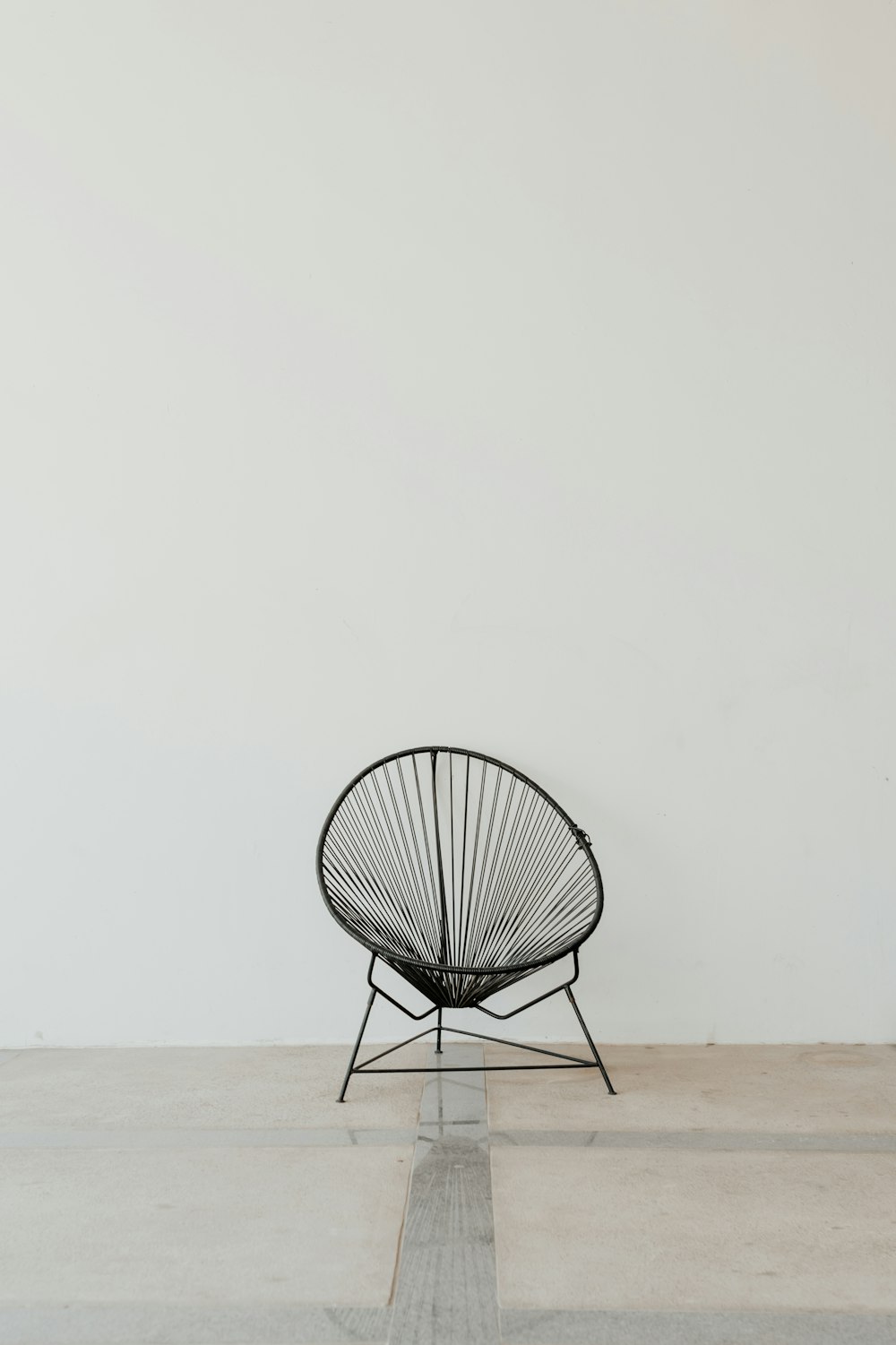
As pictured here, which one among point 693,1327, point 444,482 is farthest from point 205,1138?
point 444,482

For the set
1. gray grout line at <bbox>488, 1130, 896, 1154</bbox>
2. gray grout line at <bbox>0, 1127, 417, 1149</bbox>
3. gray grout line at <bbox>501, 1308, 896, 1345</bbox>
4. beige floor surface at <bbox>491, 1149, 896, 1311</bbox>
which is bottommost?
gray grout line at <bbox>488, 1130, 896, 1154</bbox>

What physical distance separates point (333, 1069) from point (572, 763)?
100 cm

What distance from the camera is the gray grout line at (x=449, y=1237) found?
1.44 meters

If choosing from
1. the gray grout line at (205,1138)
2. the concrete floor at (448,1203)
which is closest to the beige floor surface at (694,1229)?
the concrete floor at (448,1203)

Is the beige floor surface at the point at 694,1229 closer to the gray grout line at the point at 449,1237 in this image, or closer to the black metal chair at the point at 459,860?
the gray grout line at the point at 449,1237

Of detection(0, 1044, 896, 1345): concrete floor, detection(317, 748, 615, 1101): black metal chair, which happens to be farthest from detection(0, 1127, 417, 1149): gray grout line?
detection(317, 748, 615, 1101): black metal chair

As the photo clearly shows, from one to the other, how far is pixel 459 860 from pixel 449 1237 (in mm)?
1205

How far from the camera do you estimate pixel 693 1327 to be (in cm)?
143

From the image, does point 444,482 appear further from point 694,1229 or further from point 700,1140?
point 694,1229

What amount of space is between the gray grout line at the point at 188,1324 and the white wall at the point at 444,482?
4.22 ft

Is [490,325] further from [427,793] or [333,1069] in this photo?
[333,1069]

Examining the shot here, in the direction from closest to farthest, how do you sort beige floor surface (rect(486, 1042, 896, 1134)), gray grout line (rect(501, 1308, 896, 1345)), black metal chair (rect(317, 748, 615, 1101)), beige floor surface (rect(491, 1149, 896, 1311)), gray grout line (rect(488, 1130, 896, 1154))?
gray grout line (rect(501, 1308, 896, 1345)) < beige floor surface (rect(491, 1149, 896, 1311)) < gray grout line (rect(488, 1130, 896, 1154)) < beige floor surface (rect(486, 1042, 896, 1134)) < black metal chair (rect(317, 748, 615, 1101))

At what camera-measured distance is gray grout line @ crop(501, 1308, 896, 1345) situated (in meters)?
1.40

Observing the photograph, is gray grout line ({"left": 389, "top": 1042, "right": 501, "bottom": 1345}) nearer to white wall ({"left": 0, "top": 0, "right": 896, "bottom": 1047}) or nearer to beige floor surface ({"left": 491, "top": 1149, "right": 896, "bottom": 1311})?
beige floor surface ({"left": 491, "top": 1149, "right": 896, "bottom": 1311})
